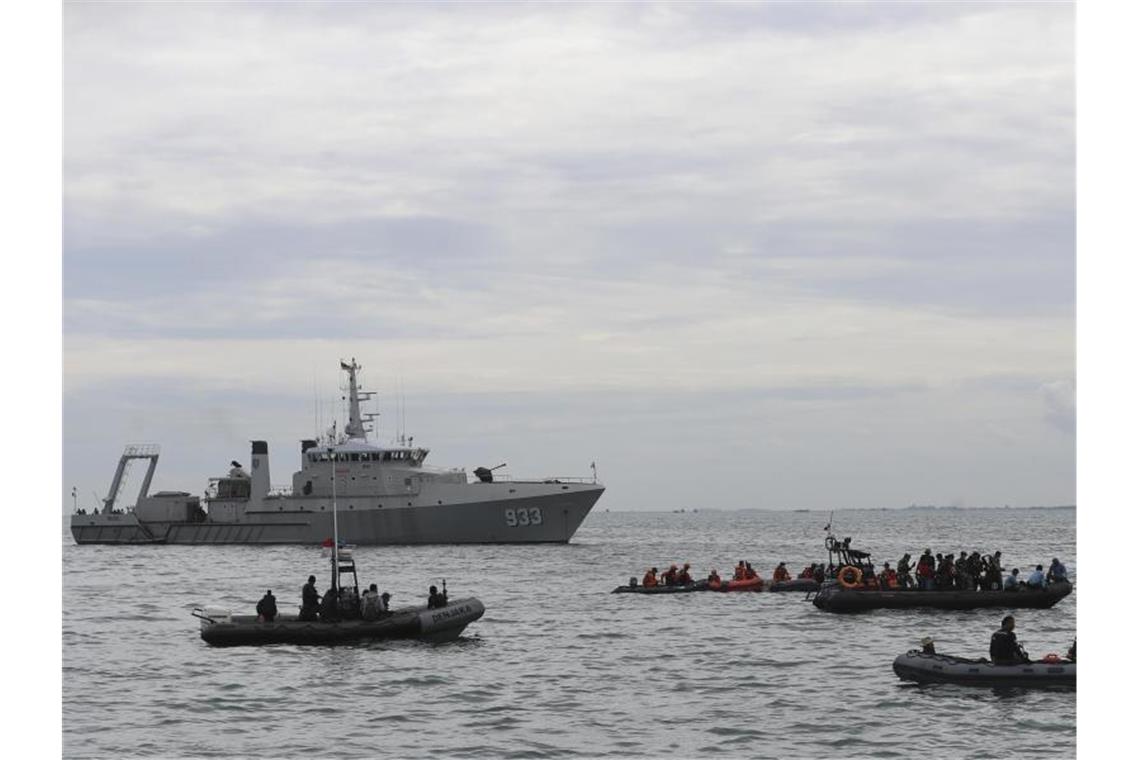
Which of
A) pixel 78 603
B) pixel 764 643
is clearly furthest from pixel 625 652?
pixel 78 603

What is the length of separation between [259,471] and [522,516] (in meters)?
18.1

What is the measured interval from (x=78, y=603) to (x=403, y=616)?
83.9ft

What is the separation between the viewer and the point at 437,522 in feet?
278

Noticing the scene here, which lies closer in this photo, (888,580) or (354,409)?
(888,580)

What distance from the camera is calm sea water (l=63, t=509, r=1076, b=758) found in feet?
Answer: 87.8

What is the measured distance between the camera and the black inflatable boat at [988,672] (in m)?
30.3

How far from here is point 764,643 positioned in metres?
41.1

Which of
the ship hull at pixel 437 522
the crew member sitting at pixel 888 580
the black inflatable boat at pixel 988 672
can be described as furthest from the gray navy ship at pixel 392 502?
the black inflatable boat at pixel 988 672

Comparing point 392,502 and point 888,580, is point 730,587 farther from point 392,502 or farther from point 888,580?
point 392,502

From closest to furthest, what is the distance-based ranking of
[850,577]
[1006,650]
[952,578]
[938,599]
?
[1006,650], [938,599], [952,578], [850,577]

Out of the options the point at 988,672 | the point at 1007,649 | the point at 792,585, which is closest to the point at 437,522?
the point at 792,585

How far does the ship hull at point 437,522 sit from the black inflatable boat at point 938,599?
38.3 metres

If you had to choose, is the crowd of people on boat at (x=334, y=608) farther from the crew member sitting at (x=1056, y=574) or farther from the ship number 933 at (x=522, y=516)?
the ship number 933 at (x=522, y=516)

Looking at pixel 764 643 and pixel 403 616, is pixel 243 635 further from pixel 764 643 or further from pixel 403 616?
pixel 764 643
